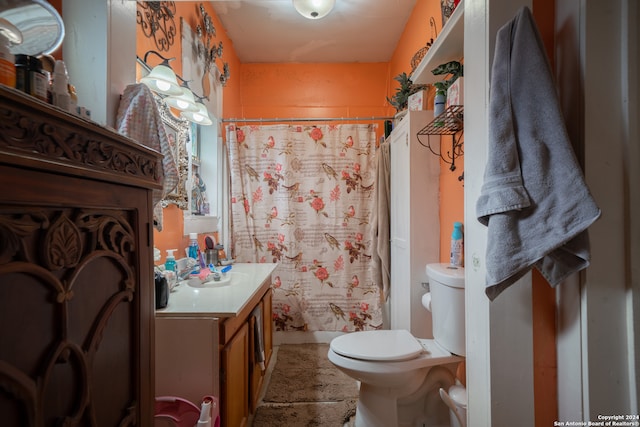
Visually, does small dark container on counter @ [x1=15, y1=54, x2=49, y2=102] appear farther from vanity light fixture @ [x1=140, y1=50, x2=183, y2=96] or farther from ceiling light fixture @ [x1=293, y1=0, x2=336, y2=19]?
ceiling light fixture @ [x1=293, y1=0, x2=336, y2=19]

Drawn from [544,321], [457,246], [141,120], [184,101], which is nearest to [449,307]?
[457,246]

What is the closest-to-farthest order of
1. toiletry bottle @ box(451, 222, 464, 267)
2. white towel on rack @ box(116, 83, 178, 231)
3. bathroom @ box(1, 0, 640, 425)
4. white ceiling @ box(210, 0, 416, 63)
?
bathroom @ box(1, 0, 640, 425)
white towel on rack @ box(116, 83, 178, 231)
toiletry bottle @ box(451, 222, 464, 267)
white ceiling @ box(210, 0, 416, 63)

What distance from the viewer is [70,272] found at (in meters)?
0.47

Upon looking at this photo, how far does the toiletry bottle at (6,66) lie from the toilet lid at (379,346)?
4.57ft

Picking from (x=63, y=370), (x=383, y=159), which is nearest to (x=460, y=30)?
(x=383, y=159)

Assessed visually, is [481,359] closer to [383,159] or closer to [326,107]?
[383,159]

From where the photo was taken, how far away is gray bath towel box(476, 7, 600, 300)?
2.06 ft

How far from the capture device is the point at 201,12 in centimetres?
197

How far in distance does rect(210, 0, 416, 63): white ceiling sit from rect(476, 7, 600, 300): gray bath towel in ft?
6.11

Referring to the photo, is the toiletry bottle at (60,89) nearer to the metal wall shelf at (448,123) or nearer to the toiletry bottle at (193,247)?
the toiletry bottle at (193,247)

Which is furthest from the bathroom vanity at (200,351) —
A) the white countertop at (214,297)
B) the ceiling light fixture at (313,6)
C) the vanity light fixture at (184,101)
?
the ceiling light fixture at (313,6)

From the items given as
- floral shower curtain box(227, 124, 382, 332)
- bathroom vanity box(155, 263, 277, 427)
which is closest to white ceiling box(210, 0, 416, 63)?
floral shower curtain box(227, 124, 382, 332)

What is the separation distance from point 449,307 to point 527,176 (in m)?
0.80

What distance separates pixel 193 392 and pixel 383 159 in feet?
6.48
